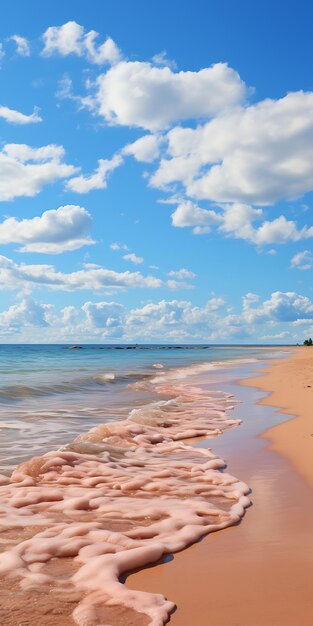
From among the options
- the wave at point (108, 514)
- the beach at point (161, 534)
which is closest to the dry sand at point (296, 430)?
the beach at point (161, 534)

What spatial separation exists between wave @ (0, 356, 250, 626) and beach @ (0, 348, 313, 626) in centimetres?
1

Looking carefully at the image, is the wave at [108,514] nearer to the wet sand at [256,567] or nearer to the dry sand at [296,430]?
the wet sand at [256,567]

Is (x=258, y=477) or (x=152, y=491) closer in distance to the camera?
(x=152, y=491)

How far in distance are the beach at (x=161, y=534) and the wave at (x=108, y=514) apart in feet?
0.04

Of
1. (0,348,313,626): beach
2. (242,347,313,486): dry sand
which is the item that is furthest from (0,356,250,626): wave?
(242,347,313,486): dry sand

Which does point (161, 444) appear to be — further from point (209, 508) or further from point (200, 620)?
point (200, 620)

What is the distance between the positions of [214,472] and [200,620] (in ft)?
11.3

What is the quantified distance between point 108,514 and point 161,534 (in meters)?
0.74

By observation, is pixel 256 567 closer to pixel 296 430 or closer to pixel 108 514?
pixel 108 514

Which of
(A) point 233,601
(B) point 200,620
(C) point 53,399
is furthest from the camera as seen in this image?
(C) point 53,399

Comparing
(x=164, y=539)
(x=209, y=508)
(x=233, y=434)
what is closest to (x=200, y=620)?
(x=164, y=539)

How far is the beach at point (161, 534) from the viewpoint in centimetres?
299

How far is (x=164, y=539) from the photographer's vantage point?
407 centimetres

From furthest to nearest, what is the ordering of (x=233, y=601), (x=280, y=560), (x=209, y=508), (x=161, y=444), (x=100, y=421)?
(x=100, y=421), (x=161, y=444), (x=209, y=508), (x=280, y=560), (x=233, y=601)
